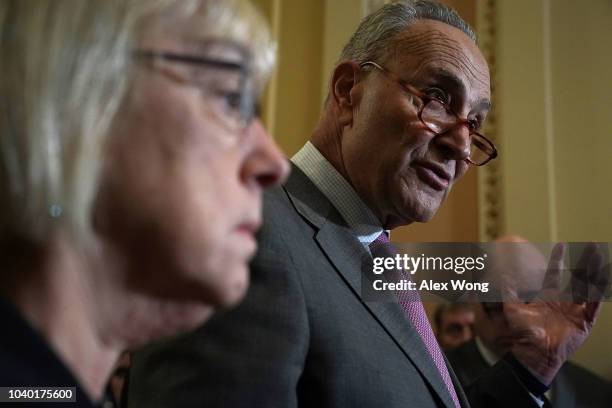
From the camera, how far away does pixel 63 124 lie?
706 millimetres

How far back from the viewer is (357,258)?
1.40m

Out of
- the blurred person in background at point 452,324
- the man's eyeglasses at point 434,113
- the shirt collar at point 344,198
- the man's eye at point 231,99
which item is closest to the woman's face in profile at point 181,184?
the man's eye at point 231,99

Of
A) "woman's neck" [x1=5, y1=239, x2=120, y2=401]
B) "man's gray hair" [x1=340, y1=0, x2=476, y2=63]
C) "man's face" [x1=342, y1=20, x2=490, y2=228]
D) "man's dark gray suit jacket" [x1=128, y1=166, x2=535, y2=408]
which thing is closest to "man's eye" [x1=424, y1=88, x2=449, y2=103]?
"man's face" [x1=342, y1=20, x2=490, y2=228]

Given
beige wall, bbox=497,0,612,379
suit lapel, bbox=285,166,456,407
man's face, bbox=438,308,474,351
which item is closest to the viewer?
suit lapel, bbox=285,166,456,407

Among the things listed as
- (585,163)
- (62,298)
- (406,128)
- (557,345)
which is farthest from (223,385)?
(585,163)

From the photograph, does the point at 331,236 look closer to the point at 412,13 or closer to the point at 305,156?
the point at 305,156

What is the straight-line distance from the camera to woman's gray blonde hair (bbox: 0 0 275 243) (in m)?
0.69

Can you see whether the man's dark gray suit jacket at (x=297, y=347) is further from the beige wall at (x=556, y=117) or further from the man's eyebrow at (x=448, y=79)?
the beige wall at (x=556, y=117)

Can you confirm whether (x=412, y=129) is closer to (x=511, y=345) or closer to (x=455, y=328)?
(x=511, y=345)

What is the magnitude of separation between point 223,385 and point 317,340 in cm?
19

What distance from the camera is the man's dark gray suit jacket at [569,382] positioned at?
204 cm

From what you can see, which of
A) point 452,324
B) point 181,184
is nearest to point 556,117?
point 452,324

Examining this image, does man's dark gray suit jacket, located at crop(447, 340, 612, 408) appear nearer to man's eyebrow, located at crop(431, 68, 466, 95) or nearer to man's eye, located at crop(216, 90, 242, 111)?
man's eyebrow, located at crop(431, 68, 466, 95)

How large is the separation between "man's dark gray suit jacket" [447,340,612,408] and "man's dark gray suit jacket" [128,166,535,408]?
2.45 ft
